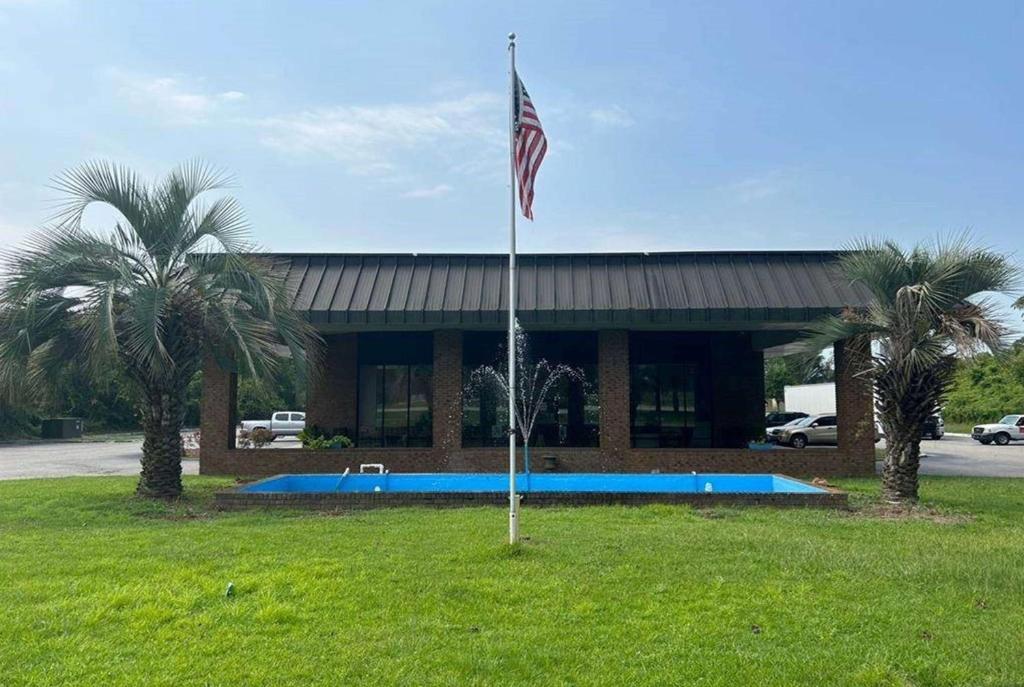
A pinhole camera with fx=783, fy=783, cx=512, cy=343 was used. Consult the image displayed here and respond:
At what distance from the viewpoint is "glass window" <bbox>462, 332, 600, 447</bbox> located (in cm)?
2231

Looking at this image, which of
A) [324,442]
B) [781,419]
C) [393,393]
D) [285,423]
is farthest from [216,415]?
[781,419]

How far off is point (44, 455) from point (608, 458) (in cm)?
2279

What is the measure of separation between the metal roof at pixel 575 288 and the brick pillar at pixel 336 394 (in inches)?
166

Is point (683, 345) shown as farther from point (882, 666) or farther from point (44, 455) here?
point (44, 455)

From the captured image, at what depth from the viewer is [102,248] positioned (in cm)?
1295

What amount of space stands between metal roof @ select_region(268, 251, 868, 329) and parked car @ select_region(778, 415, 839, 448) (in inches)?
555

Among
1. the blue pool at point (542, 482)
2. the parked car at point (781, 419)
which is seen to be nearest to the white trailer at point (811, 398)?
the parked car at point (781, 419)

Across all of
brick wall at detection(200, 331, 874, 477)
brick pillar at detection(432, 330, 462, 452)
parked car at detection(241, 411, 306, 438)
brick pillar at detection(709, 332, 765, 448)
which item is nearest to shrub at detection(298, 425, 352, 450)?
brick wall at detection(200, 331, 874, 477)

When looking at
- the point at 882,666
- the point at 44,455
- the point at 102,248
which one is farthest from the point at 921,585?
the point at 44,455

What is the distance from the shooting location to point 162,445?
13406mm

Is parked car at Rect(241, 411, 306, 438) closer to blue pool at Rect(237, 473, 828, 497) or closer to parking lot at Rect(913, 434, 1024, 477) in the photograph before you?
blue pool at Rect(237, 473, 828, 497)

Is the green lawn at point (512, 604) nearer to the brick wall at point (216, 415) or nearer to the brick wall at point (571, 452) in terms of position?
the brick wall at point (571, 452)

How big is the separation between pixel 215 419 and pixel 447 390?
18.8ft

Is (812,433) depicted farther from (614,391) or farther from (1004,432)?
(614,391)
